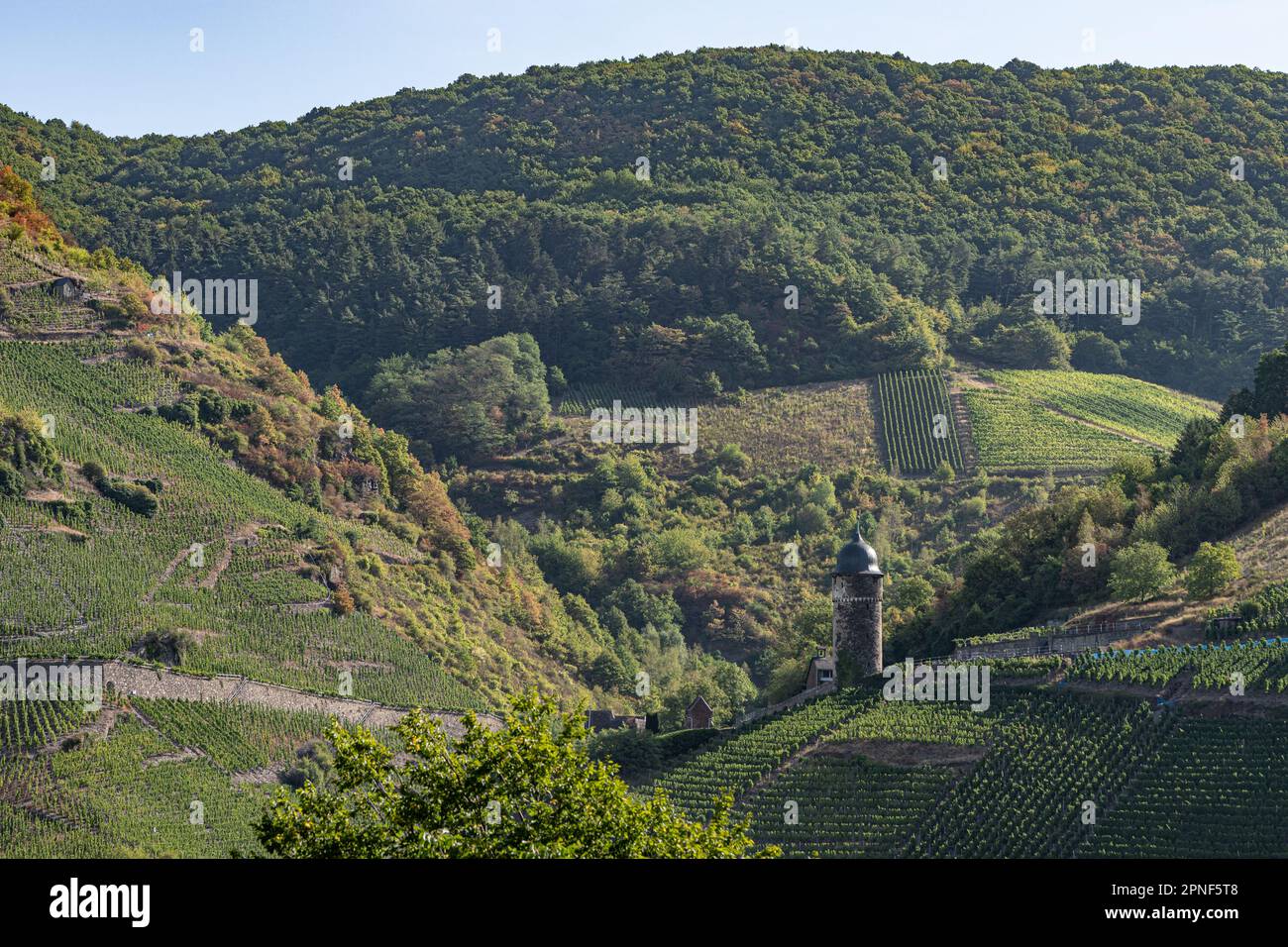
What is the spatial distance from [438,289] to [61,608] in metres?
75.4

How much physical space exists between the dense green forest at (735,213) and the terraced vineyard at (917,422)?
116 inches

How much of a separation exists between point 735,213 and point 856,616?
281 feet

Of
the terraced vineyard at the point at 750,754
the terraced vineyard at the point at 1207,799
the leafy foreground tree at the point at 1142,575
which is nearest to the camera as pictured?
the terraced vineyard at the point at 1207,799

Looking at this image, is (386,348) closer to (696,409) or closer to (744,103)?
(696,409)

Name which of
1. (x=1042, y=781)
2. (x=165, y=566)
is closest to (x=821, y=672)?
(x=1042, y=781)

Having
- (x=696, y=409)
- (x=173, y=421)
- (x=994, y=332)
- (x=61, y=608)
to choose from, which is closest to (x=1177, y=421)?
(x=994, y=332)

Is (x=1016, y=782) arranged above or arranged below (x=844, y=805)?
Result: above

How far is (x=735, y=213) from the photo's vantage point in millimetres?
149500

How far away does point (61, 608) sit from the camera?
214ft

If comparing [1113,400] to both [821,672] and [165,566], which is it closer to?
[821,672]

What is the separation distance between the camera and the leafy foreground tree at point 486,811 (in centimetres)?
2850

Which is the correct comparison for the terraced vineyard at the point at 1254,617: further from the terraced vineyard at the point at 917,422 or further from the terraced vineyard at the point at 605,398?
the terraced vineyard at the point at 605,398

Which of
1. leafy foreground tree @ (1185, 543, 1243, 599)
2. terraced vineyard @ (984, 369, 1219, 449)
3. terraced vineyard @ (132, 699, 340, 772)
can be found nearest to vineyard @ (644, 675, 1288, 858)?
leafy foreground tree @ (1185, 543, 1243, 599)

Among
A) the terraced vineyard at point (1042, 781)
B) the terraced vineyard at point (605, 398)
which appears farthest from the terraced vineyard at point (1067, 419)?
the terraced vineyard at point (1042, 781)
